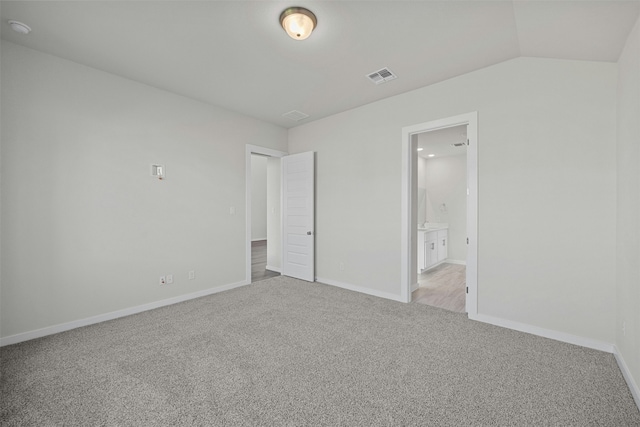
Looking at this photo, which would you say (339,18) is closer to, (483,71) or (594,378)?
(483,71)

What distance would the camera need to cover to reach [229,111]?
14.0 ft

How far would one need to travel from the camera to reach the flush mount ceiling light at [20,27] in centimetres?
223

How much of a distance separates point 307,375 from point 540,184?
9.32 ft

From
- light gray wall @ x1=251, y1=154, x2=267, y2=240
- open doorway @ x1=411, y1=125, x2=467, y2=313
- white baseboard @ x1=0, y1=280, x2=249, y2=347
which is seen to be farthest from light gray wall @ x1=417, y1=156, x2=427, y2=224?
light gray wall @ x1=251, y1=154, x2=267, y2=240

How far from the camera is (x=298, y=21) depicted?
6.95ft

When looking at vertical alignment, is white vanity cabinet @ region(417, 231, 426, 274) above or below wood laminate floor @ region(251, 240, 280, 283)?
above

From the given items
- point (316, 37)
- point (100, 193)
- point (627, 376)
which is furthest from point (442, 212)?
point (100, 193)

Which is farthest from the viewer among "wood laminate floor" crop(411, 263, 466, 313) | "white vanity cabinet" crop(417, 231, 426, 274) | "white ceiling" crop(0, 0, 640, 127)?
"white vanity cabinet" crop(417, 231, 426, 274)

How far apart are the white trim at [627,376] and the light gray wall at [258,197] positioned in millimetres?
9305

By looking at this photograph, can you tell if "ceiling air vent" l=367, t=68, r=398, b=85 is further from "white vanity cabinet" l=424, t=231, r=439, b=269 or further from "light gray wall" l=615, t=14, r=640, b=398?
"white vanity cabinet" l=424, t=231, r=439, b=269

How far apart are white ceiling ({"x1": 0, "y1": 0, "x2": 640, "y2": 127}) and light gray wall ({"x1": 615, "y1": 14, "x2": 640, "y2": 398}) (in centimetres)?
30

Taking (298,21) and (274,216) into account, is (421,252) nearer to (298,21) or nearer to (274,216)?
(274,216)

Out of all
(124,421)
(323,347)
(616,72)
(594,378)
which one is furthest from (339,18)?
(594,378)

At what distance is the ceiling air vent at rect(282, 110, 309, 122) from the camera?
14.3ft
